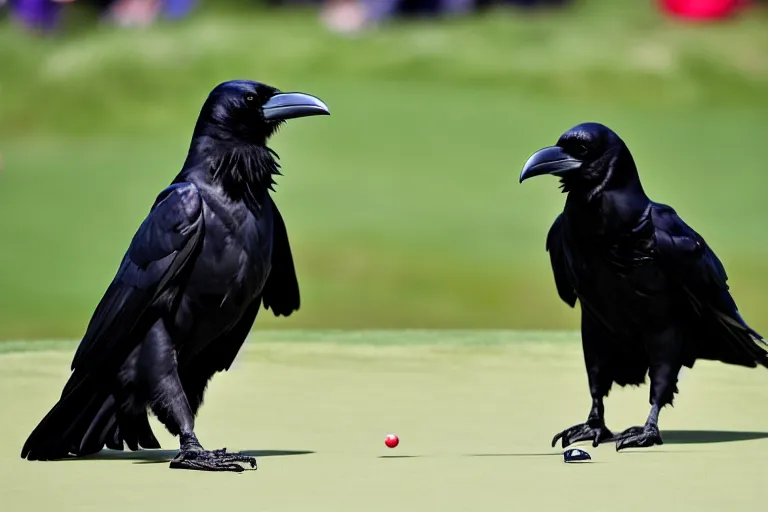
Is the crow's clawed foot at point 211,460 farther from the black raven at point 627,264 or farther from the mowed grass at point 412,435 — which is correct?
the black raven at point 627,264

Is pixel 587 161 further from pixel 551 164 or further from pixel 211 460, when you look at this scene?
pixel 211 460

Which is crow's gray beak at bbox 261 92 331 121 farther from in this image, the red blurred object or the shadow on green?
the red blurred object

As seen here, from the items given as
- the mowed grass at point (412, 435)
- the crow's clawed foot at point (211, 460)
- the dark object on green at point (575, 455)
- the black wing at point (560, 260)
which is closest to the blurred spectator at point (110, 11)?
the mowed grass at point (412, 435)

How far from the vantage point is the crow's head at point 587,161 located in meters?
7.62

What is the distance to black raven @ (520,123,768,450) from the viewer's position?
7.62 metres

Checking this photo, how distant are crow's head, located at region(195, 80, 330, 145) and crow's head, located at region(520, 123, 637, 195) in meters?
1.04

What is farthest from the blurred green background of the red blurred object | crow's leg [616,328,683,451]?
crow's leg [616,328,683,451]

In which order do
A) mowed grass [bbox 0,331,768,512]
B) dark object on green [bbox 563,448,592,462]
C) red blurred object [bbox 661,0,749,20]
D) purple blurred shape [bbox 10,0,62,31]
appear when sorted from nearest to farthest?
mowed grass [bbox 0,331,768,512] < dark object on green [bbox 563,448,592,462] < purple blurred shape [bbox 10,0,62,31] < red blurred object [bbox 661,0,749,20]

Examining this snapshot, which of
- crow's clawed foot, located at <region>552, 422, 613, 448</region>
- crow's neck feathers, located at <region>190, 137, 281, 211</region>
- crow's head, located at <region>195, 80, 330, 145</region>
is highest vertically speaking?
crow's head, located at <region>195, 80, 330, 145</region>

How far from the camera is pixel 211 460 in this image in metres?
6.93

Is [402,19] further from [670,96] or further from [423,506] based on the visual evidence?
[423,506]

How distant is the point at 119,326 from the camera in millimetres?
7188

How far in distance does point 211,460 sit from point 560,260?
85.9 inches

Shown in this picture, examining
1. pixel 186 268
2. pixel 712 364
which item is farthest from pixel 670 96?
pixel 186 268
